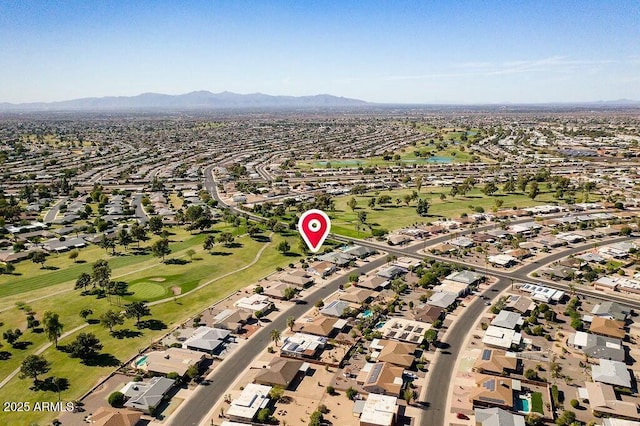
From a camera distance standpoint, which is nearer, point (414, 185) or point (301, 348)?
point (301, 348)

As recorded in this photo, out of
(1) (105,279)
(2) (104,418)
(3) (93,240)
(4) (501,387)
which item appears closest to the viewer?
(2) (104,418)

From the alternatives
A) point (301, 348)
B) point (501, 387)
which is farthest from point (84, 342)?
point (501, 387)

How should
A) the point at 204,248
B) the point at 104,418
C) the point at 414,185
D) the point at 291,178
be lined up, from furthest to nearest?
the point at 291,178 → the point at 414,185 → the point at 204,248 → the point at 104,418

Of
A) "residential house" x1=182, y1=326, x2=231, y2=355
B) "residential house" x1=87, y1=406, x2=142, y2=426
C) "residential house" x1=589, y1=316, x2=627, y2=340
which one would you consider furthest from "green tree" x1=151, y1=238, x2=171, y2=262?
"residential house" x1=589, y1=316, x2=627, y2=340

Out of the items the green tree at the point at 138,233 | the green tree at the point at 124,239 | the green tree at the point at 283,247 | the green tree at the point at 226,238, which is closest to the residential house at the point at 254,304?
the green tree at the point at 283,247

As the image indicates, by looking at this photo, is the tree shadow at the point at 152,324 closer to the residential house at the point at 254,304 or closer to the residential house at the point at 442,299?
the residential house at the point at 254,304

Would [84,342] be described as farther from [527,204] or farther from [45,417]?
[527,204]

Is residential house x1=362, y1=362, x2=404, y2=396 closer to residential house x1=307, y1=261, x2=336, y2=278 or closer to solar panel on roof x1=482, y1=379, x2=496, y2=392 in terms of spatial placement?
solar panel on roof x1=482, y1=379, x2=496, y2=392
